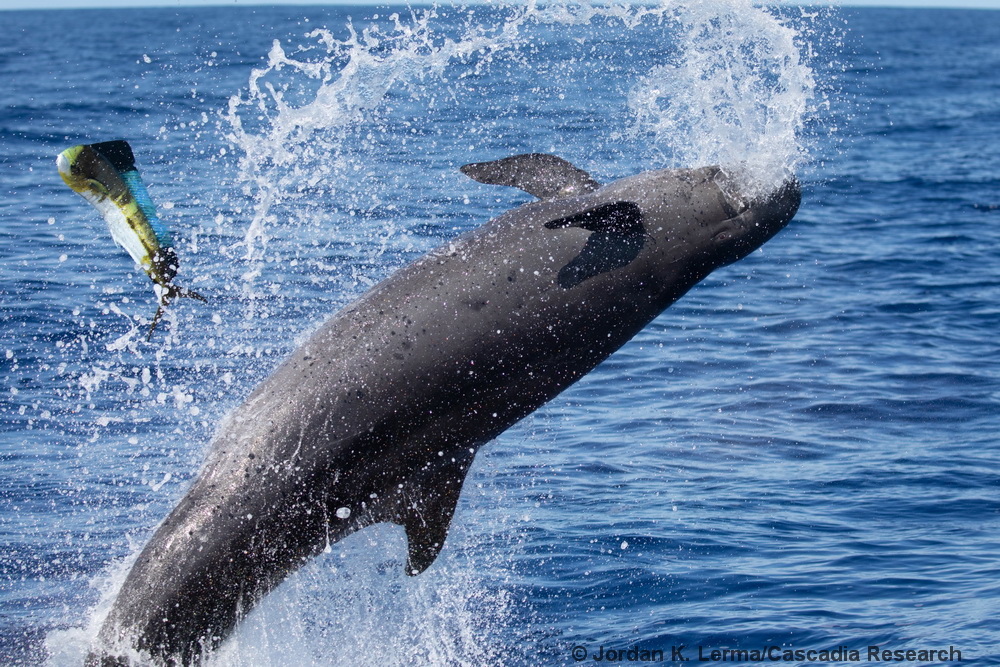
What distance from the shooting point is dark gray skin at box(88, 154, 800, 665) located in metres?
8.71

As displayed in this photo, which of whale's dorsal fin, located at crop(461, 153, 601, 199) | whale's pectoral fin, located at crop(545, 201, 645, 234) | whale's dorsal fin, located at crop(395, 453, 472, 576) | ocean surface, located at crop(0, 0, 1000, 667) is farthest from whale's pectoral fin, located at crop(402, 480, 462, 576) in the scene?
whale's dorsal fin, located at crop(461, 153, 601, 199)

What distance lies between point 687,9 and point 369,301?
5.33 m

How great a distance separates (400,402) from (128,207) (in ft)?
8.20

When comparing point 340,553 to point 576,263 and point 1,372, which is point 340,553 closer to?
point 576,263

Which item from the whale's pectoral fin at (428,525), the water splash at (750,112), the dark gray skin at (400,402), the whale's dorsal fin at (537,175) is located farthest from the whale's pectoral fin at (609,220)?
the whale's pectoral fin at (428,525)

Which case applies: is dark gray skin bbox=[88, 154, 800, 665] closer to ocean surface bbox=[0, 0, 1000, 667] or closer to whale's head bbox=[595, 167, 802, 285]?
whale's head bbox=[595, 167, 802, 285]

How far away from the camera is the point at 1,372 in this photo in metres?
13.9

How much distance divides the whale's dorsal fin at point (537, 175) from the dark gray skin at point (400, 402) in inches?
14.5

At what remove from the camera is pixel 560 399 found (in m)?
14.7

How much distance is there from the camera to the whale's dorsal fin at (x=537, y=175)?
34.3ft

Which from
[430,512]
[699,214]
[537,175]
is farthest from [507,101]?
[430,512]

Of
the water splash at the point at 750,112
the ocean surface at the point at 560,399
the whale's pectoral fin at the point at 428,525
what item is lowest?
the ocean surface at the point at 560,399

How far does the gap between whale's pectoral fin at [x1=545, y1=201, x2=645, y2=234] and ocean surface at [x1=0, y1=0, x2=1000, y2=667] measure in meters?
1.49

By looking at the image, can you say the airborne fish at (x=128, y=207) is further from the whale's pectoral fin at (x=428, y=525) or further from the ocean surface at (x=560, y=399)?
the ocean surface at (x=560, y=399)
